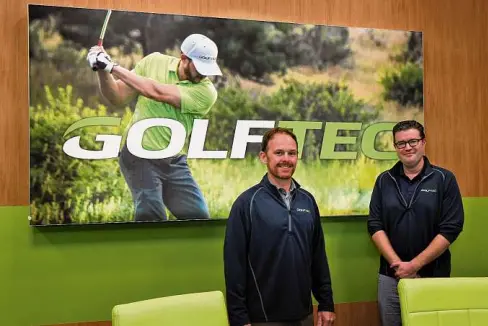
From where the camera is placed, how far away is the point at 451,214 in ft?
9.22

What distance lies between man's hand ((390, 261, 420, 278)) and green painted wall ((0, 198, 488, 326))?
55 centimetres

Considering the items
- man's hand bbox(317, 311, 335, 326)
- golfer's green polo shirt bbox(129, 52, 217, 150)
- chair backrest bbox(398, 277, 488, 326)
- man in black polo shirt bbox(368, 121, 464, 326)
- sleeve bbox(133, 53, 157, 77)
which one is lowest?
man's hand bbox(317, 311, 335, 326)

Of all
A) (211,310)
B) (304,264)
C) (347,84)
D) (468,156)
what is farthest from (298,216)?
(468,156)

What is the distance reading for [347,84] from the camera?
128 inches

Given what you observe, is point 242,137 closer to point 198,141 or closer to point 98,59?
point 198,141

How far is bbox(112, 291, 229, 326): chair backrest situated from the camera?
184cm

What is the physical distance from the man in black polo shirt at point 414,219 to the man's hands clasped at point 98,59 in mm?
1491

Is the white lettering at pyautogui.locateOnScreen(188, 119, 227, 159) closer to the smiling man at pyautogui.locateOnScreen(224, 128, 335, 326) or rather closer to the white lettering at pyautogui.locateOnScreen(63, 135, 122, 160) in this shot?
Result: the white lettering at pyautogui.locateOnScreen(63, 135, 122, 160)

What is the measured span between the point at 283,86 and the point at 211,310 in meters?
1.52

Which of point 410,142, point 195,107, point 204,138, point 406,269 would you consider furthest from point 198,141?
point 406,269

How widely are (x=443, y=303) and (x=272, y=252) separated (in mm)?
700

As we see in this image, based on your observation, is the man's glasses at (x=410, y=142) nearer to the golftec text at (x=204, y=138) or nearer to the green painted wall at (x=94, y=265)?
the golftec text at (x=204, y=138)

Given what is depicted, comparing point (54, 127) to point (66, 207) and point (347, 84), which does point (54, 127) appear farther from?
point (347, 84)

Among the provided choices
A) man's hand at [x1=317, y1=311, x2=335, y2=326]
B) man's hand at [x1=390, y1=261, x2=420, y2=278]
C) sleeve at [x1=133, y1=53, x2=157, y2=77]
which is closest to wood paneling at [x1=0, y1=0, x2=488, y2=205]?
sleeve at [x1=133, y1=53, x2=157, y2=77]
